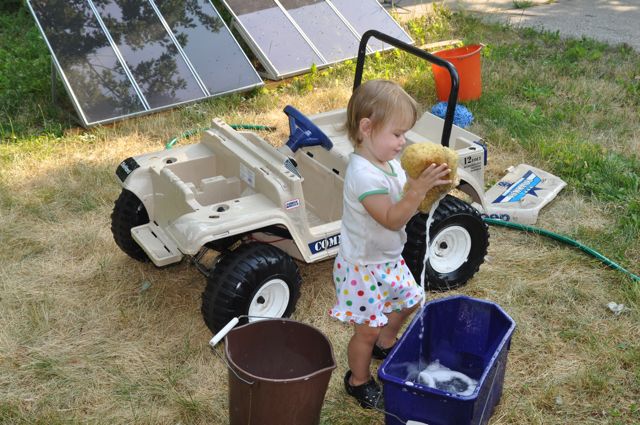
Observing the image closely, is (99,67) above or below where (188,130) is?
above

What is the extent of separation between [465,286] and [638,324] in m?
0.84

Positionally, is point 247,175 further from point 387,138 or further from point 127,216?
point 387,138

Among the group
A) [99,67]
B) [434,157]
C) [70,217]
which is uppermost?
[434,157]

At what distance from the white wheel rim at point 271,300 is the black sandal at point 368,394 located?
1.84 feet

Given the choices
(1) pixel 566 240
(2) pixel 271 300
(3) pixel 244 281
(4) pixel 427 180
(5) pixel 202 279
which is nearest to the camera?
(4) pixel 427 180

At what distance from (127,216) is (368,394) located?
1578 millimetres

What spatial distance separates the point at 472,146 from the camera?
3846mm

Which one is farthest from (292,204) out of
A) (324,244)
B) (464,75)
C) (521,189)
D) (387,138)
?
(464,75)

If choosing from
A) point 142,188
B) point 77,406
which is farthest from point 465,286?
point 77,406

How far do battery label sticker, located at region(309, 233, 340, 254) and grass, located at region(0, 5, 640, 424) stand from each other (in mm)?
399

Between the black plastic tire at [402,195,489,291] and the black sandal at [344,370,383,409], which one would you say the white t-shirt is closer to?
the black sandal at [344,370,383,409]

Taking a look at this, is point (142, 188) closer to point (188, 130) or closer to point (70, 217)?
point (70, 217)

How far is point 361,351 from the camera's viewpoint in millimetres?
2910

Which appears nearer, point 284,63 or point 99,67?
point 99,67
